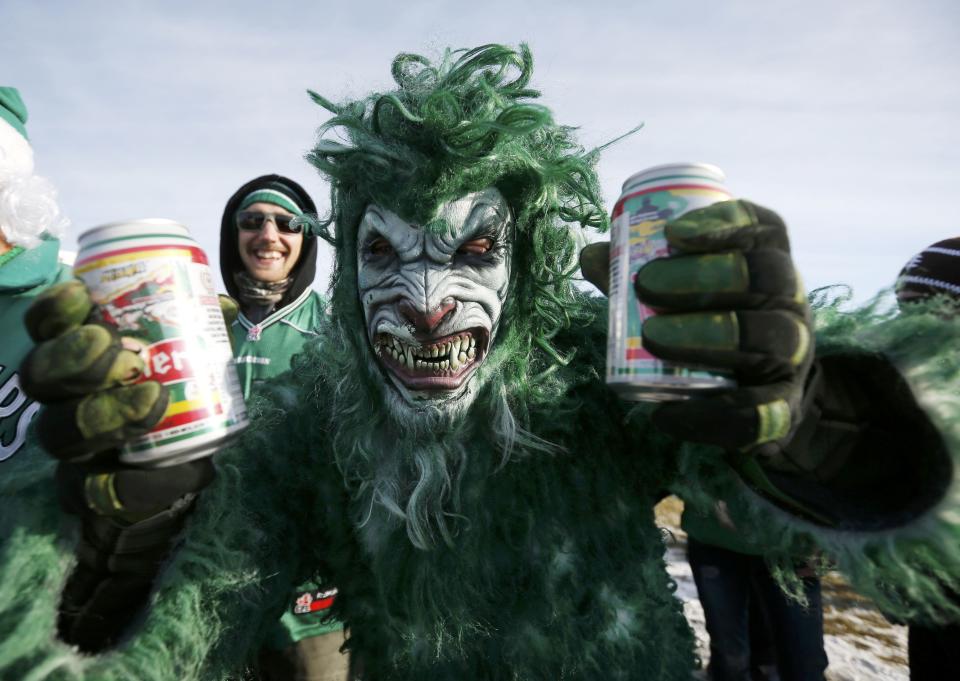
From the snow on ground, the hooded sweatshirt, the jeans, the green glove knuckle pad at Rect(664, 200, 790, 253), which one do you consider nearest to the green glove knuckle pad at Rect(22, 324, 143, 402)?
the green glove knuckle pad at Rect(664, 200, 790, 253)

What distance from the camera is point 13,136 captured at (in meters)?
2.58

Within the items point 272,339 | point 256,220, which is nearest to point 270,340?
point 272,339

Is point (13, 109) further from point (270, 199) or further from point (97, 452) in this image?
point (97, 452)

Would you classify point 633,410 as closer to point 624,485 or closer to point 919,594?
point 624,485

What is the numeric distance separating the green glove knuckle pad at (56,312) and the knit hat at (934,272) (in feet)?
7.03

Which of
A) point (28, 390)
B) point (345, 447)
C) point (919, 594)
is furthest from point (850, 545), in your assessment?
point (28, 390)

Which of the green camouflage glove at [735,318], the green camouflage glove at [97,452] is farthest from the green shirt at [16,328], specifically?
the green camouflage glove at [735,318]

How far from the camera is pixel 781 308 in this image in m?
1.00

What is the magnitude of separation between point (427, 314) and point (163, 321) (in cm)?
57

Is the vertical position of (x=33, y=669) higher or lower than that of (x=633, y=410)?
lower

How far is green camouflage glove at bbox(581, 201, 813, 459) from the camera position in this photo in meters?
0.98

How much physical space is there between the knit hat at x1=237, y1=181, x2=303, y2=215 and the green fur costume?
1693mm

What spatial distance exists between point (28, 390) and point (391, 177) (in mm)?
859

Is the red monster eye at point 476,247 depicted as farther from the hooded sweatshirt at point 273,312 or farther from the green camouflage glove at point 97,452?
the hooded sweatshirt at point 273,312
